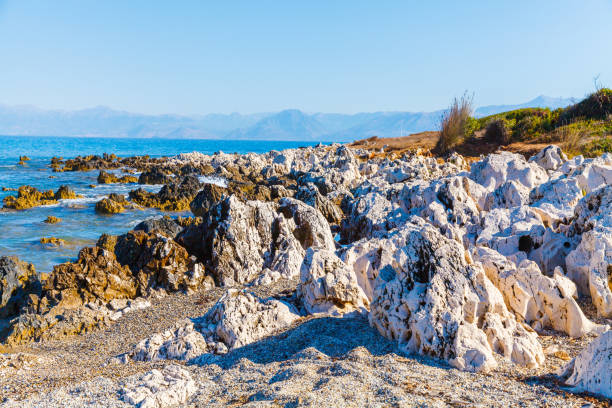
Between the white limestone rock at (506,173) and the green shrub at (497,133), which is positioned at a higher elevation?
the green shrub at (497,133)

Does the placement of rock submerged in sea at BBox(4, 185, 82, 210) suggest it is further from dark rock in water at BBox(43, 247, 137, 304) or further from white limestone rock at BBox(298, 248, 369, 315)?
white limestone rock at BBox(298, 248, 369, 315)

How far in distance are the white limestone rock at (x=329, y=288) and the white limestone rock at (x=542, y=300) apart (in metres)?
2.18

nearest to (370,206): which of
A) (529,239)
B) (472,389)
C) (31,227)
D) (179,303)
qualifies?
(529,239)

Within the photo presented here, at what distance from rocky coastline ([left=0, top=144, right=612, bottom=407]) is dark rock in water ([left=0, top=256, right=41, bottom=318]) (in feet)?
0.12

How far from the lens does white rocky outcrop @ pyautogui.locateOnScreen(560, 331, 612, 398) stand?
423cm

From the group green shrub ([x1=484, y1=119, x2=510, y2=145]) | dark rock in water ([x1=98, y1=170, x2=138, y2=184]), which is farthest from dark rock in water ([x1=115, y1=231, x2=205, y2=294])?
dark rock in water ([x1=98, y1=170, x2=138, y2=184])

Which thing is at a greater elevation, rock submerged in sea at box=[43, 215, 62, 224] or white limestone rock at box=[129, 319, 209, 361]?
white limestone rock at box=[129, 319, 209, 361]

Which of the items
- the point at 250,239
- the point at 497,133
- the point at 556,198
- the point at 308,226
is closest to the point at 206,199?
the point at 308,226

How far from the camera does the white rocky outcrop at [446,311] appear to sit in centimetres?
525

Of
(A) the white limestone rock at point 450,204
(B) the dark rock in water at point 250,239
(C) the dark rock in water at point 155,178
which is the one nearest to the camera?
(A) the white limestone rock at point 450,204

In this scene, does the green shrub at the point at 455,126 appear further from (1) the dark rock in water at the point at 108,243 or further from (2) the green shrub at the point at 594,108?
(1) the dark rock in water at the point at 108,243

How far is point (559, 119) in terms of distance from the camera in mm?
26266

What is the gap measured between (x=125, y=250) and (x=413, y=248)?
25.9 ft

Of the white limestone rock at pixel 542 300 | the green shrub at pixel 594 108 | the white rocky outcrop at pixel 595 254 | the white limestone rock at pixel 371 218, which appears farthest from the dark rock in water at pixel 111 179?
the white limestone rock at pixel 542 300
